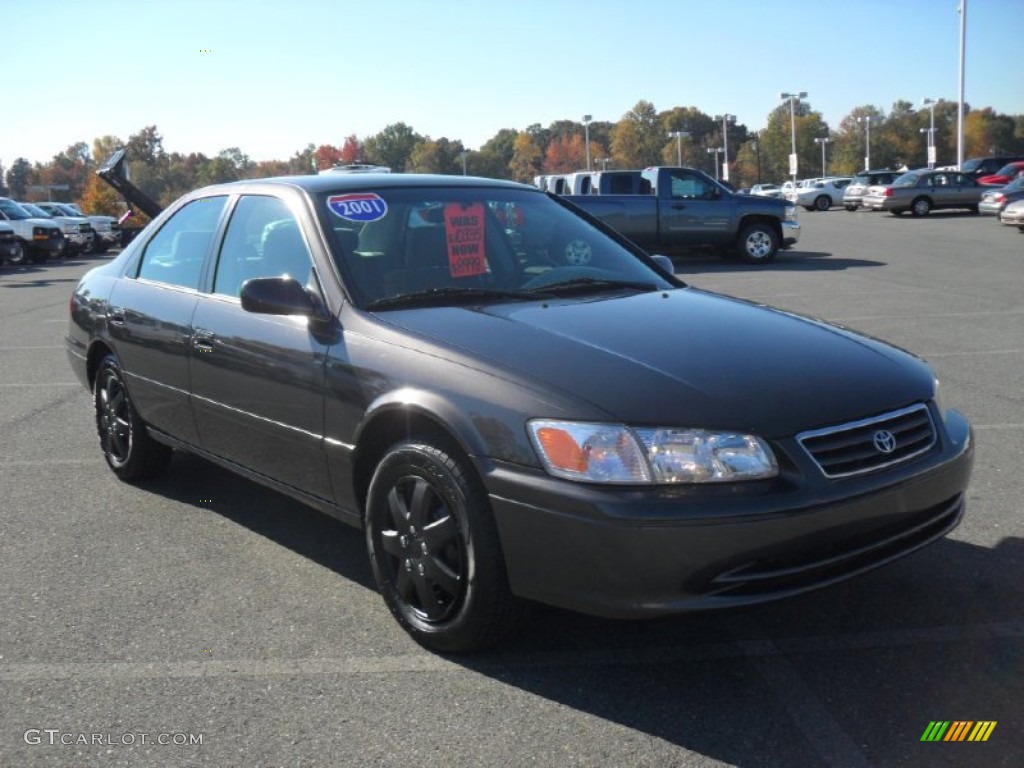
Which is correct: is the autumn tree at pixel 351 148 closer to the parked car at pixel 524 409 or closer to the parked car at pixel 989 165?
the parked car at pixel 989 165

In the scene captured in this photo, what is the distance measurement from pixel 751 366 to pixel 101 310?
3695 mm

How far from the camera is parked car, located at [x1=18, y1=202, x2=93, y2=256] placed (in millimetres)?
29731

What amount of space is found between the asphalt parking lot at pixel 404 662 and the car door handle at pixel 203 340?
0.87 meters

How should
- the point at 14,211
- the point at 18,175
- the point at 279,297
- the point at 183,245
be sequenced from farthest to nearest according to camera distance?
1. the point at 18,175
2. the point at 14,211
3. the point at 183,245
4. the point at 279,297

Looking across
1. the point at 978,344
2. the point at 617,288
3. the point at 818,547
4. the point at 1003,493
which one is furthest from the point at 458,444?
the point at 978,344

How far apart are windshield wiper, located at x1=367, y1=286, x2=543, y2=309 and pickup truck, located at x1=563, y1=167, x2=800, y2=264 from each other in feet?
51.2

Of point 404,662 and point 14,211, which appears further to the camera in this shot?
point 14,211

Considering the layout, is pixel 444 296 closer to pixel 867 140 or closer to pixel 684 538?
pixel 684 538

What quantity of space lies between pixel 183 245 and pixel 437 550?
247 cm

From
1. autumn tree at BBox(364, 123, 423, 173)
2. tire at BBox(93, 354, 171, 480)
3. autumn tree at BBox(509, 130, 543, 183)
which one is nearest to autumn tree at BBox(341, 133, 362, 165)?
autumn tree at BBox(364, 123, 423, 173)

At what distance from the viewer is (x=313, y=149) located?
8469 centimetres

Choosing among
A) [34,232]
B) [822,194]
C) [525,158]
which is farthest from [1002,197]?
[525,158]

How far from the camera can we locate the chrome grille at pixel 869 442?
297cm

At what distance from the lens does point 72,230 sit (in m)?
30.2
